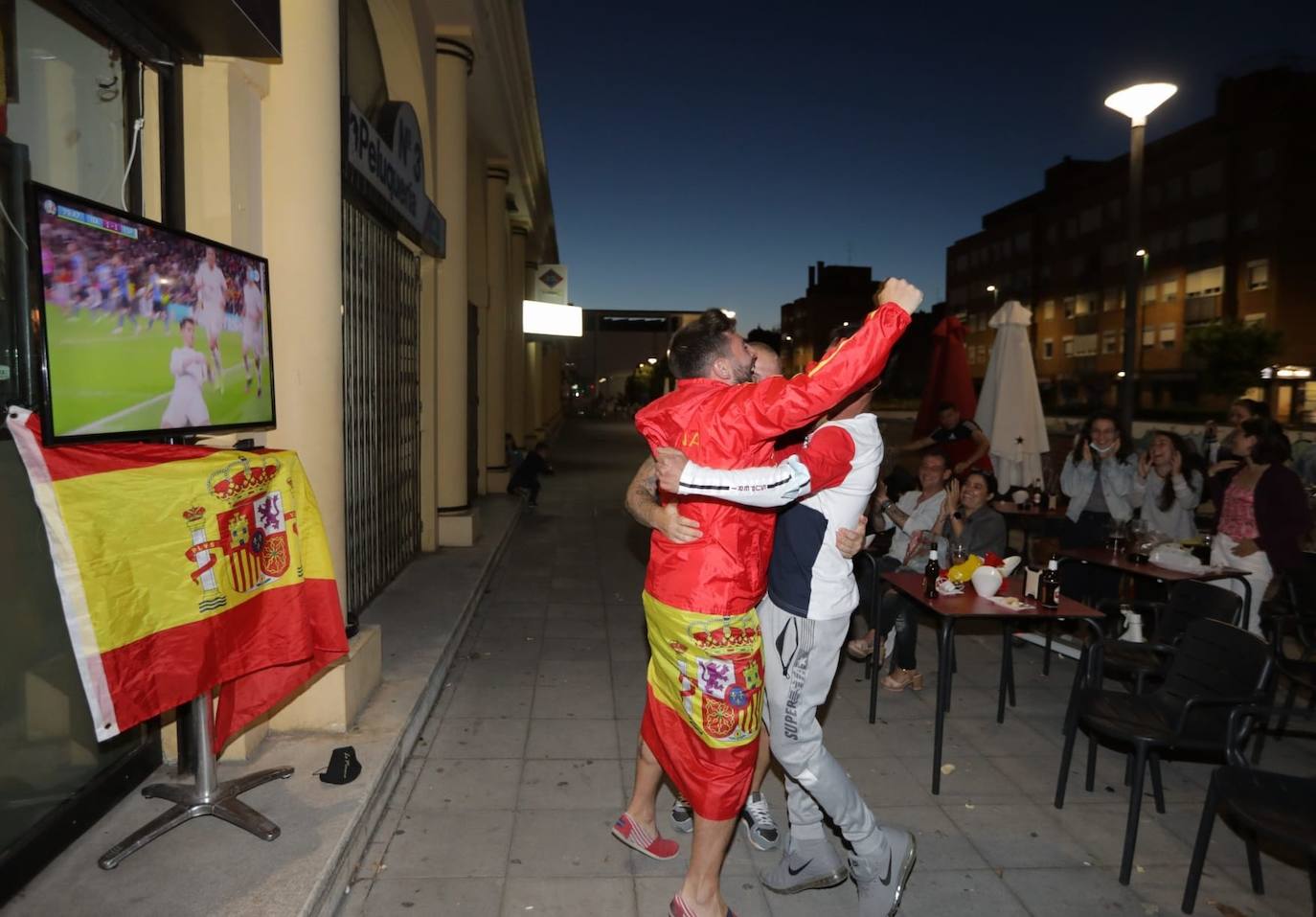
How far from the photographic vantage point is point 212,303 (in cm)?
305

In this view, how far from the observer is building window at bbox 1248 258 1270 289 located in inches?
1607

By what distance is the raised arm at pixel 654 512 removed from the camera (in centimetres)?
267

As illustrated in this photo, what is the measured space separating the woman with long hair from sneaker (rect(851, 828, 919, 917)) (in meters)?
3.85

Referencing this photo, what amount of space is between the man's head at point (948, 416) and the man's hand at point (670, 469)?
279 inches

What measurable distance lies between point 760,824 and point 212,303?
10.1 ft

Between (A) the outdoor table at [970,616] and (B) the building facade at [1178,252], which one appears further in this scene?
(B) the building facade at [1178,252]

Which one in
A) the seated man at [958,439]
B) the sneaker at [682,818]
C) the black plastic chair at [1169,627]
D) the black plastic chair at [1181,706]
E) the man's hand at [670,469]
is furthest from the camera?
the seated man at [958,439]

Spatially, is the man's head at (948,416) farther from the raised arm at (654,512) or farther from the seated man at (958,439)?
the raised arm at (654,512)

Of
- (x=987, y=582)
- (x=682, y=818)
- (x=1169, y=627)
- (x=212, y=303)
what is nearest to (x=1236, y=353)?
(x=1169, y=627)

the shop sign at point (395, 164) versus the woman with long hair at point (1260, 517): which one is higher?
the shop sign at point (395, 164)

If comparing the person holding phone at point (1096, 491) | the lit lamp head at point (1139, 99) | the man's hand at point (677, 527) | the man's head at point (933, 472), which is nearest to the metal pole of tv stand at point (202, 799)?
the man's hand at point (677, 527)

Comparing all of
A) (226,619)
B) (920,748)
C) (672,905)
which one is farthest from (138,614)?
(920,748)

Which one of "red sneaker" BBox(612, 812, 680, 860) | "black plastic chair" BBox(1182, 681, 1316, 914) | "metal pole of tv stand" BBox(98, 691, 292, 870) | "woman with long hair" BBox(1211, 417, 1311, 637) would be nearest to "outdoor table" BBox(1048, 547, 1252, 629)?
"woman with long hair" BBox(1211, 417, 1311, 637)

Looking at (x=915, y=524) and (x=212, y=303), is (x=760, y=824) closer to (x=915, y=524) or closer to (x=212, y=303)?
(x=915, y=524)
